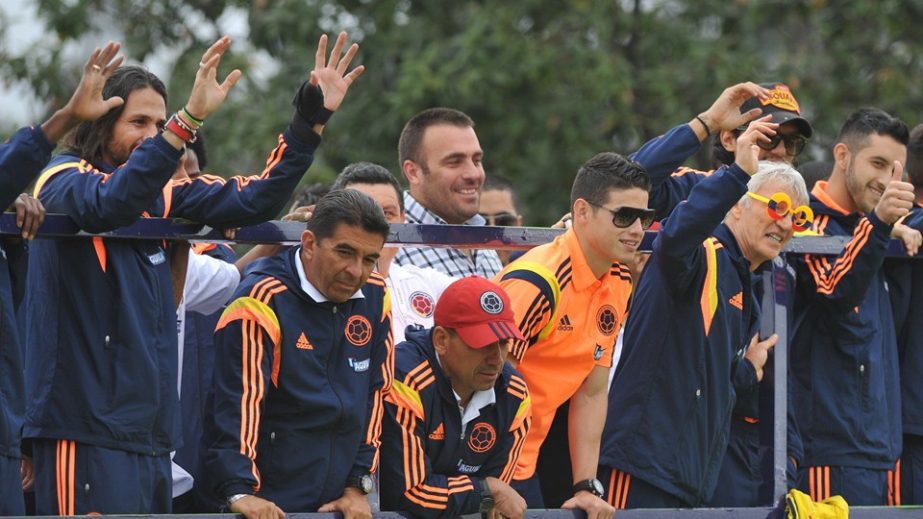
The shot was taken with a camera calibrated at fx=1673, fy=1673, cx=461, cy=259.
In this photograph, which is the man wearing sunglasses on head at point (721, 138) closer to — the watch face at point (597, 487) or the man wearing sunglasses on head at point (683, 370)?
the man wearing sunglasses on head at point (683, 370)

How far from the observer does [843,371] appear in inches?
254

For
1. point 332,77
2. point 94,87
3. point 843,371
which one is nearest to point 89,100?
point 94,87

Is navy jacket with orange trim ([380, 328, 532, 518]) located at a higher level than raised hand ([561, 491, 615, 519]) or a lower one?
higher

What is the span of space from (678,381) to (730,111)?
101cm

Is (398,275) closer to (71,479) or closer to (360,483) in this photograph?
(360,483)

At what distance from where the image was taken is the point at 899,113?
Answer: 43.9 feet

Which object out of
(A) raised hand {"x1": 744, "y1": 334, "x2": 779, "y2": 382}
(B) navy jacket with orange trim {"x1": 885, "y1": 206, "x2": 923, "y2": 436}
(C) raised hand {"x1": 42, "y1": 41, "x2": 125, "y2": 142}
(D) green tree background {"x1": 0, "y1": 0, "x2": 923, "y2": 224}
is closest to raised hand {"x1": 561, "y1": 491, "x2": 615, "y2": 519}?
(A) raised hand {"x1": 744, "y1": 334, "x2": 779, "y2": 382}

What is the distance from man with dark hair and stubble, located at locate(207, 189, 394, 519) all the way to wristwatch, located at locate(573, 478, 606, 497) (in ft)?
2.56

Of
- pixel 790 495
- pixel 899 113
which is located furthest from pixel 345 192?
pixel 899 113

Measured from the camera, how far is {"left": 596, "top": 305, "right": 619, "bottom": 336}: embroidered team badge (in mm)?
5941

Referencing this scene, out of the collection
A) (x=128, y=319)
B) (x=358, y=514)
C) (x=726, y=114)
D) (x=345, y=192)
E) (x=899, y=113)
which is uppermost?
(x=899, y=113)

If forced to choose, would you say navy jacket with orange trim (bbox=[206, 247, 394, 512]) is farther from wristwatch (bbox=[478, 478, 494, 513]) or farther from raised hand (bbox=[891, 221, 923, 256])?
raised hand (bbox=[891, 221, 923, 256])

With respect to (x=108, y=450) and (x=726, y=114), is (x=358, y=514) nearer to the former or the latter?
(x=108, y=450)

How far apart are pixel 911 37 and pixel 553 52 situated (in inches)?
123
